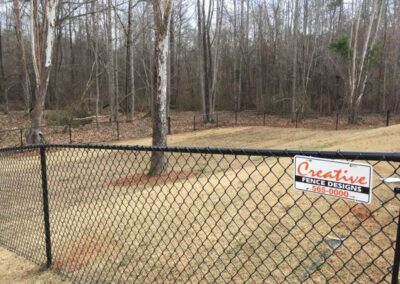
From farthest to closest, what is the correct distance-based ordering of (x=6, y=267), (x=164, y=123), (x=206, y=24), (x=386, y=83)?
(x=386, y=83) → (x=206, y=24) → (x=164, y=123) → (x=6, y=267)

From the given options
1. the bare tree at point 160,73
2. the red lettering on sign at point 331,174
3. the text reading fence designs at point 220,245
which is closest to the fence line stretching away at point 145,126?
the bare tree at point 160,73

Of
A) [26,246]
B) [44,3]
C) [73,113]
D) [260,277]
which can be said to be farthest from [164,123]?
[73,113]

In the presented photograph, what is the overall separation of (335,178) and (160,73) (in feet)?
24.5

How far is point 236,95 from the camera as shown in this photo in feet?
114

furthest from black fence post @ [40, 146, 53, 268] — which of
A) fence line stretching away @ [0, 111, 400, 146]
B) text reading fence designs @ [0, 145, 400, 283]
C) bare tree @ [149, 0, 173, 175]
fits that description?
fence line stretching away @ [0, 111, 400, 146]

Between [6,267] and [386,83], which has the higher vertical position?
[386,83]

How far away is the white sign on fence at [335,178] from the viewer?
1.92 meters

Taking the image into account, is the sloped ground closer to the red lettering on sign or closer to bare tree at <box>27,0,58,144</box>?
bare tree at <box>27,0,58,144</box>

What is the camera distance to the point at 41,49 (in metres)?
15.5

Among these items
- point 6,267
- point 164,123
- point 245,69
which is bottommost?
point 6,267

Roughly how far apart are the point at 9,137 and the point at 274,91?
2408 cm

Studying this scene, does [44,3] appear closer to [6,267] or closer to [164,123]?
[164,123]

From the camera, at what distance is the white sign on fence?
1915 millimetres

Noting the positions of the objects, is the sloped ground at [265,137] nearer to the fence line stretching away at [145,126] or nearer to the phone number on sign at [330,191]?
the fence line stretching away at [145,126]
